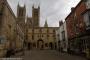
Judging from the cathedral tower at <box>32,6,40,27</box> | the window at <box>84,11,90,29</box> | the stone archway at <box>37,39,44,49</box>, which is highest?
the cathedral tower at <box>32,6,40,27</box>

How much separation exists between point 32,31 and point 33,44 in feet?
25.2

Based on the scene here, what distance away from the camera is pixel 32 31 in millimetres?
90312

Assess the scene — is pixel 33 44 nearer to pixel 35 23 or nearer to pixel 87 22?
pixel 35 23

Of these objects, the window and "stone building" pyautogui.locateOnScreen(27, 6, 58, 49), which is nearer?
the window

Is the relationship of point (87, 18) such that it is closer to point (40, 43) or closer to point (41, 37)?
point (41, 37)

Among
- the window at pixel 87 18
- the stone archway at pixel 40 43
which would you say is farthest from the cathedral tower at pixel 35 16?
the window at pixel 87 18

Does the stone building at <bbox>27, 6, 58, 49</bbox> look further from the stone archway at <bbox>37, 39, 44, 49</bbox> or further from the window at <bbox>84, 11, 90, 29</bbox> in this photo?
the window at <bbox>84, 11, 90, 29</bbox>

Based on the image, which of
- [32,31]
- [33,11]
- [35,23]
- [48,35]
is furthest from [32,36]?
[33,11]

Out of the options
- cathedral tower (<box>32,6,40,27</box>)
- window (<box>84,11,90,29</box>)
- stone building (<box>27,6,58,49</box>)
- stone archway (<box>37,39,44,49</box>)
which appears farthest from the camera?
cathedral tower (<box>32,6,40,27</box>)

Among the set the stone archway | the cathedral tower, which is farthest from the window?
the cathedral tower

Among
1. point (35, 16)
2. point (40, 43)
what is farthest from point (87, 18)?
point (35, 16)

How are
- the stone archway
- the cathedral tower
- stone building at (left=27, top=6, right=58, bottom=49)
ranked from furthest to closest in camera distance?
the cathedral tower
stone building at (left=27, top=6, right=58, bottom=49)
the stone archway

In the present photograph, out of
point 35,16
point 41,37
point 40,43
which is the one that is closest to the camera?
point 41,37

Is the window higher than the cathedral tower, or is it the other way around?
the cathedral tower
